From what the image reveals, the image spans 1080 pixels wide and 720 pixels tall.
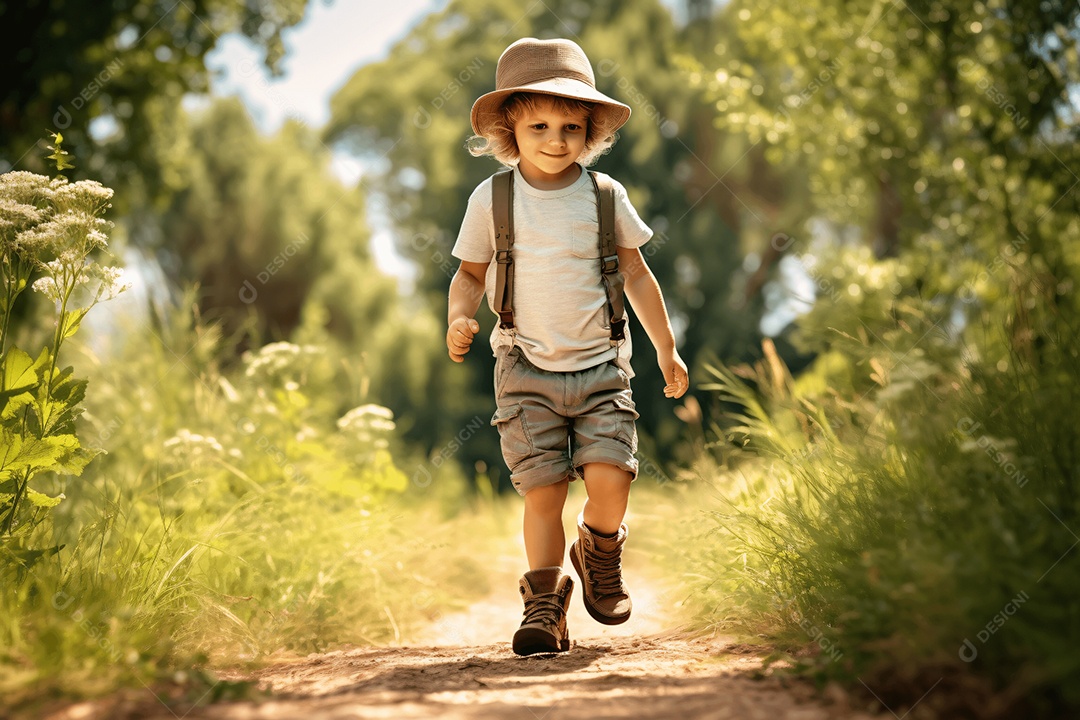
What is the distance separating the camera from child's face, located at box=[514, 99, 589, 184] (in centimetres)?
342

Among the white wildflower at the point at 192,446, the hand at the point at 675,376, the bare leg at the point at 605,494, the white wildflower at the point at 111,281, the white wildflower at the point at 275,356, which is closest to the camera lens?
the white wildflower at the point at 111,281

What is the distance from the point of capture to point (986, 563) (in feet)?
6.98

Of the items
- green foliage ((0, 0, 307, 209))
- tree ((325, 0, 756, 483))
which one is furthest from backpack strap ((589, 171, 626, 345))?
tree ((325, 0, 756, 483))

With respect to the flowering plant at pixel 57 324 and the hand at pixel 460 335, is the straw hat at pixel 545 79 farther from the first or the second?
the flowering plant at pixel 57 324

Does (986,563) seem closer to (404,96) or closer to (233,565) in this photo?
(233,565)

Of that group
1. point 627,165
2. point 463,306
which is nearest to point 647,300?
point 463,306

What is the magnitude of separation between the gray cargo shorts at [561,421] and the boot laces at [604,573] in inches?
12.1

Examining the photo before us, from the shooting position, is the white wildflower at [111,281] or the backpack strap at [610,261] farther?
the backpack strap at [610,261]

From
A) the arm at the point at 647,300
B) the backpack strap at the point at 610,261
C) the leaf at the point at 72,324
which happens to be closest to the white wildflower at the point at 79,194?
the leaf at the point at 72,324

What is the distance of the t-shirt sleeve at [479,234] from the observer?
3.54 meters

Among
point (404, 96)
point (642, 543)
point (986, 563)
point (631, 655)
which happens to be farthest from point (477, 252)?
point (404, 96)

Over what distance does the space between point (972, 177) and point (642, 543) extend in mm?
3355

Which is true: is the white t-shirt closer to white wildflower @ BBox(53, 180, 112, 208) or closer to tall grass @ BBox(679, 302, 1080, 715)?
tall grass @ BBox(679, 302, 1080, 715)

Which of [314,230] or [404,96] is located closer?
[314,230]
